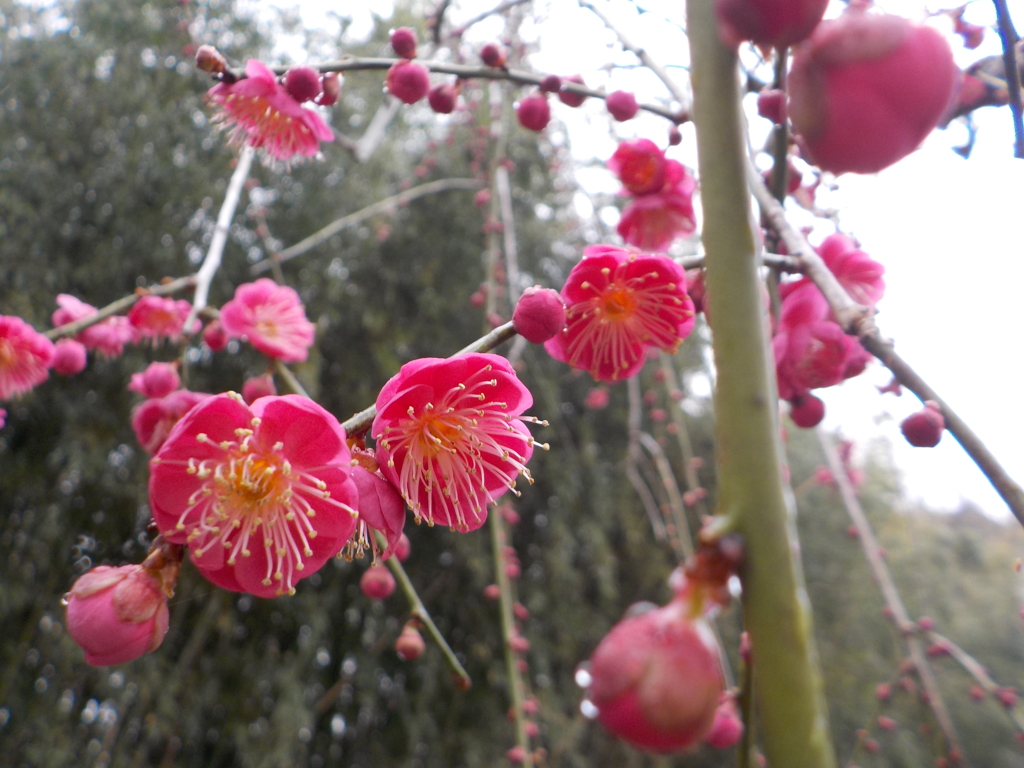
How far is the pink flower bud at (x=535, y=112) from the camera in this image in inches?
28.7

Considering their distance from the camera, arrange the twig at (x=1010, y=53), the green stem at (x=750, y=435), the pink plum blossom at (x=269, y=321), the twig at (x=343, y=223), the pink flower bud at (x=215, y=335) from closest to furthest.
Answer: the green stem at (x=750, y=435)
the twig at (x=1010, y=53)
the pink plum blossom at (x=269, y=321)
the pink flower bud at (x=215, y=335)
the twig at (x=343, y=223)

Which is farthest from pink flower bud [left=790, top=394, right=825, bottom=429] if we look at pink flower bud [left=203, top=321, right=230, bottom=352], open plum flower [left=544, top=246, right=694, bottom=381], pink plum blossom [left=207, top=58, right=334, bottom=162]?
pink flower bud [left=203, top=321, right=230, bottom=352]

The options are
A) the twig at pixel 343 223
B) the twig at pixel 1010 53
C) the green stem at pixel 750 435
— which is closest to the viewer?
the green stem at pixel 750 435

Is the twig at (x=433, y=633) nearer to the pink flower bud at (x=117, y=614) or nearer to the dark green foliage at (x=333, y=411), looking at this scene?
→ the pink flower bud at (x=117, y=614)

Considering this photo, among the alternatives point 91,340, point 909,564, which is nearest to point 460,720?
point 91,340

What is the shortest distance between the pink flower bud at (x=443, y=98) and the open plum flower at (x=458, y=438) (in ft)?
1.17

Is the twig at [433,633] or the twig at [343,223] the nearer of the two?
the twig at [433,633]

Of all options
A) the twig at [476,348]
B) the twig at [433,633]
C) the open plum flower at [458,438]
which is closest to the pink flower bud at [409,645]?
the twig at [433,633]

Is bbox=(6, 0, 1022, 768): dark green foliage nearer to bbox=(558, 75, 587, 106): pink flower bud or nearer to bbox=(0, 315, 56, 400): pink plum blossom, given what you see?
bbox=(0, 315, 56, 400): pink plum blossom

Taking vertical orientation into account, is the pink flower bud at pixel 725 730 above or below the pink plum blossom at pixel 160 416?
below

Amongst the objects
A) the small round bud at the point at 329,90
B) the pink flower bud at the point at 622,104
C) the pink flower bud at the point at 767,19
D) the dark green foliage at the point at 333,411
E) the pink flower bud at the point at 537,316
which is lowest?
the dark green foliage at the point at 333,411

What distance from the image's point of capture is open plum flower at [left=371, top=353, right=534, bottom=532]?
457mm

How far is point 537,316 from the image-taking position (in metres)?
0.42

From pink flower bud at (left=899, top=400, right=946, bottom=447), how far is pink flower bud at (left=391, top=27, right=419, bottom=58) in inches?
23.7
